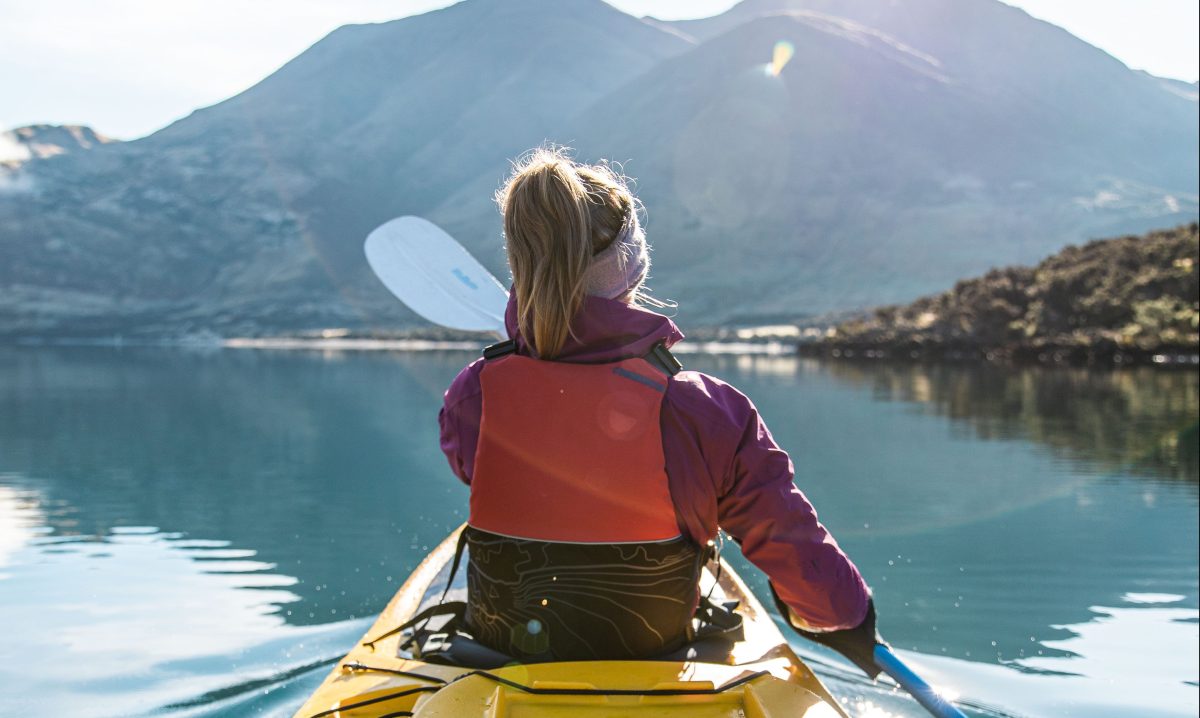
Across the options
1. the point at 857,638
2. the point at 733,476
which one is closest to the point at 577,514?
the point at 733,476

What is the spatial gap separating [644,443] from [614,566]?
14.1 inches

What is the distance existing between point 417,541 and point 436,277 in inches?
117

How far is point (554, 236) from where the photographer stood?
261 centimetres

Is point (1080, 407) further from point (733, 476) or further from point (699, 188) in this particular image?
point (699, 188)

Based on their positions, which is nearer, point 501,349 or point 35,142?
point 501,349

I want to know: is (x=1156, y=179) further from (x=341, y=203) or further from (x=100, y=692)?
(x=100, y=692)

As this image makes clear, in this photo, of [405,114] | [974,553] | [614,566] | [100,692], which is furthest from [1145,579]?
[405,114]

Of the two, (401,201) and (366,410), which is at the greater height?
(401,201)

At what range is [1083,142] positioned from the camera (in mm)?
155750

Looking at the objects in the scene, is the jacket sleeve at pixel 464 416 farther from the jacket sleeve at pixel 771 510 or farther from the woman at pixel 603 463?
the jacket sleeve at pixel 771 510

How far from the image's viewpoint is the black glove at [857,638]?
2.70 m

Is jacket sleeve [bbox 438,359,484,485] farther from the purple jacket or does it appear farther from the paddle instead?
the paddle

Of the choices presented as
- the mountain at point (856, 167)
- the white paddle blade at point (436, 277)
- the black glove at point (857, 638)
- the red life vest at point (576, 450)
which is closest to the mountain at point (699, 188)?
the mountain at point (856, 167)

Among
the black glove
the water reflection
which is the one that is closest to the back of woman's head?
the black glove
